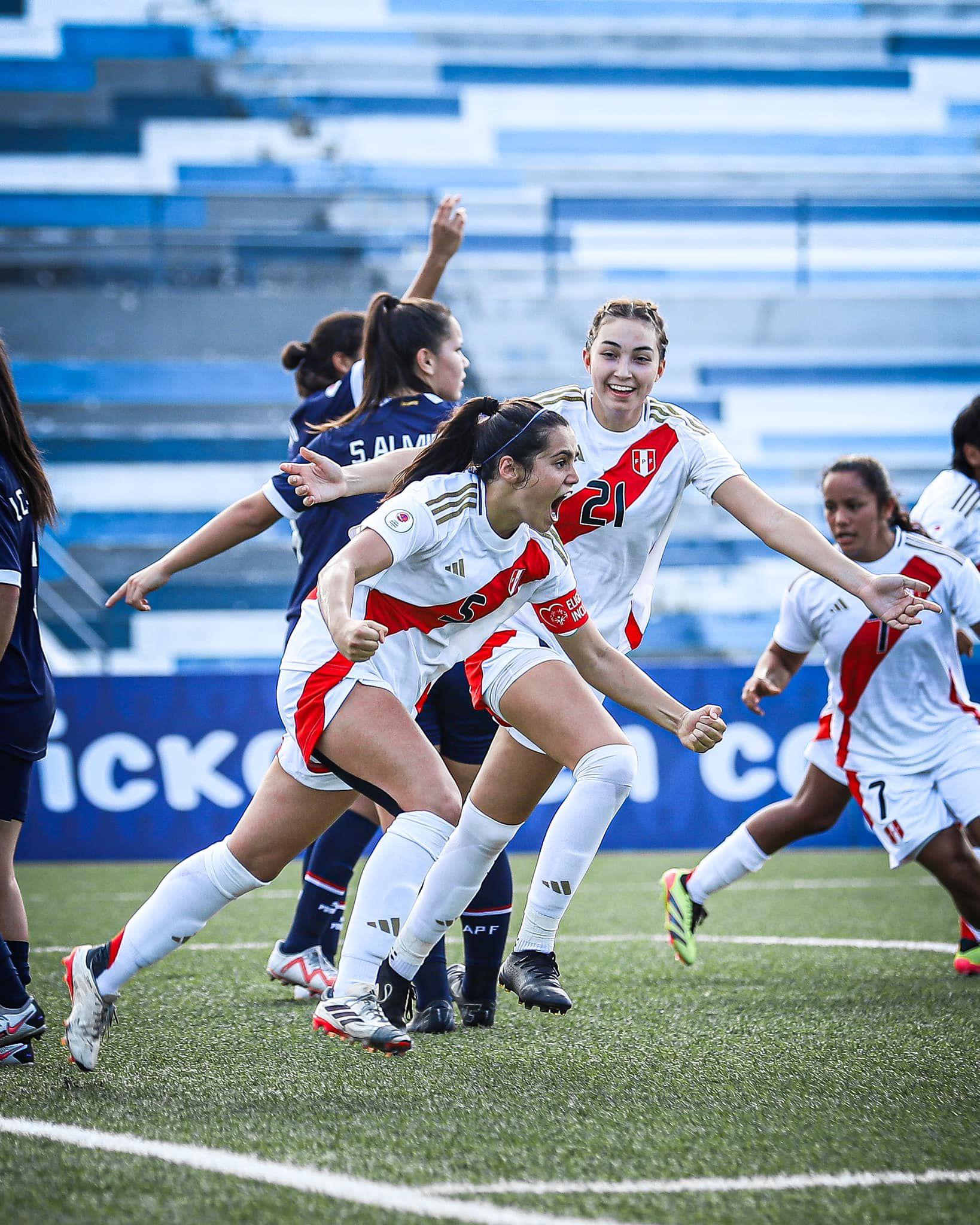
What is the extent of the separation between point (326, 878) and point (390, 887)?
1290 millimetres

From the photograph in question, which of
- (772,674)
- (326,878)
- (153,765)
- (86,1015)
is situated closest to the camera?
(86,1015)

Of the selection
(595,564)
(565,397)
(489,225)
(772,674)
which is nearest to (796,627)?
A: (772,674)

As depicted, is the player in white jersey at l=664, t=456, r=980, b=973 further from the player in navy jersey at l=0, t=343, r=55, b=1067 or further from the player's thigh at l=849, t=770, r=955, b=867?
the player in navy jersey at l=0, t=343, r=55, b=1067

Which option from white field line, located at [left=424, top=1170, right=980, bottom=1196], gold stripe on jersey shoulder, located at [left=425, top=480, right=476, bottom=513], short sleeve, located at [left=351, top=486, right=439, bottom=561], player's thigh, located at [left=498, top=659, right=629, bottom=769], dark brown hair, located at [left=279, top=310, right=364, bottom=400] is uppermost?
dark brown hair, located at [left=279, top=310, right=364, bottom=400]

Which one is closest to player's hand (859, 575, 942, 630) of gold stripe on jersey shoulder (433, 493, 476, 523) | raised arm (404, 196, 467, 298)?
gold stripe on jersey shoulder (433, 493, 476, 523)

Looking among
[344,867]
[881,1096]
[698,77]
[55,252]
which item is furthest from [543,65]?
[881,1096]

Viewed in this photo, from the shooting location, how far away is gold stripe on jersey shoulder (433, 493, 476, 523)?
3.28 metres

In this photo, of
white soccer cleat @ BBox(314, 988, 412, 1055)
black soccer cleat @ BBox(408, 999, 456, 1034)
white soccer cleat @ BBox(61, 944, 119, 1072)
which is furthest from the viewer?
black soccer cleat @ BBox(408, 999, 456, 1034)

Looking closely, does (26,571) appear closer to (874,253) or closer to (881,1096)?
(881,1096)

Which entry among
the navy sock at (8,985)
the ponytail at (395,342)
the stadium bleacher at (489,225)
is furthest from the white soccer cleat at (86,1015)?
the stadium bleacher at (489,225)

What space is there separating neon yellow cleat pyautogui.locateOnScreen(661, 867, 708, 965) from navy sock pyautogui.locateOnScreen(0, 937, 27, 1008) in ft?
7.21

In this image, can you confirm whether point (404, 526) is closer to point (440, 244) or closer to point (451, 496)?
point (451, 496)

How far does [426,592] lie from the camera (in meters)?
3.34

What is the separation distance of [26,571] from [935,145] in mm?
16602
